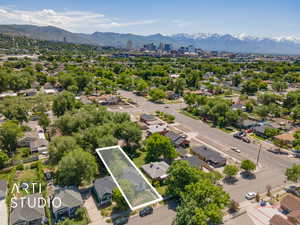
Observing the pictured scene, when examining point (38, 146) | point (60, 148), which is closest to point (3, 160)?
point (38, 146)

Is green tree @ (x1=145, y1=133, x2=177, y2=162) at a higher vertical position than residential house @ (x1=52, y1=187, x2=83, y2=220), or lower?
higher

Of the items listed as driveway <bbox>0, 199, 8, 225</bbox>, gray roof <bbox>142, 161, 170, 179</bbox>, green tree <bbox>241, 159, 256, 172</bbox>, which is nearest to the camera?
driveway <bbox>0, 199, 8, 225</bbox>

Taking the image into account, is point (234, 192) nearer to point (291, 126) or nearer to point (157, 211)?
point (157, 211)

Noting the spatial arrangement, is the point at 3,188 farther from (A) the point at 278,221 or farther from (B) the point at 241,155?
(B) the point at 241,155

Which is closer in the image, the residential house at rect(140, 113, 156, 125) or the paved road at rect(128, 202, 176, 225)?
the paved road at rect(128, 202, 176, 225)

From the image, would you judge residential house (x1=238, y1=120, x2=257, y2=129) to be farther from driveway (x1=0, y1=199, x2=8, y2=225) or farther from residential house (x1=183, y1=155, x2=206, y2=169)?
driveway (x1=0, y1=199, x2=8, y2=225)

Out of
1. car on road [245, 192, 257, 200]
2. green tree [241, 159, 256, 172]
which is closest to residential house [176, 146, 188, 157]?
green tree [241, 159, 256, 172]

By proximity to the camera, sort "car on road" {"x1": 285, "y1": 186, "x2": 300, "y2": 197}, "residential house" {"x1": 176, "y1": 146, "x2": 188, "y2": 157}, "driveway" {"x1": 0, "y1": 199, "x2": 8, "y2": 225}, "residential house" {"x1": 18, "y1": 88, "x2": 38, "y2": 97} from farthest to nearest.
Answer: "residential house" {"x1": 18, "y1": 88, "x2": 38, "y2": 97}
"residential house" {"x1": 176, "y1": 146, "x2": 188, "y2": 157}
"car on road" {"x1": 285, "y1": 186, "x2": 300, "y2": 197}
"driveway" {"x1": 0, "y1": 199, "x2": 8, "y2": 225}
